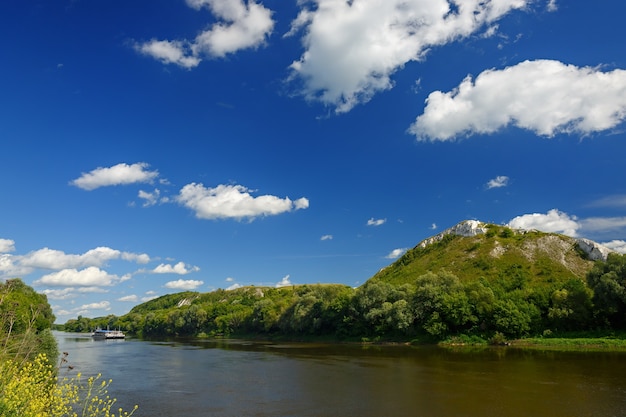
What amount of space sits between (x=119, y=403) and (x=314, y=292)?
86081mm

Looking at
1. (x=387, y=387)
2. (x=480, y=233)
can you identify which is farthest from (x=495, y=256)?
(x=387, y=387)

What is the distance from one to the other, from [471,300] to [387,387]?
50.9 metres

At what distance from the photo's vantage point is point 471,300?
80.1m

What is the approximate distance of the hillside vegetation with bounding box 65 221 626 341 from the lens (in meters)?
69.9

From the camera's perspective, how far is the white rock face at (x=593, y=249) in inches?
4274

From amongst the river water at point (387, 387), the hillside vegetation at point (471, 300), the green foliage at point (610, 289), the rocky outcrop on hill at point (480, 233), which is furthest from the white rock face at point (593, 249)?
the river water at point (387, 387)

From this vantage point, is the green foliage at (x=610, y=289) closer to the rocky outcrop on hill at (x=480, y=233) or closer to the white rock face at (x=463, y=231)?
the rocky outcrop on hill at (x=480, y=233)

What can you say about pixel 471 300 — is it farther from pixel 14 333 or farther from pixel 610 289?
pixel 14 333

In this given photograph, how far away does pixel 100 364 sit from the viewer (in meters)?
57.9

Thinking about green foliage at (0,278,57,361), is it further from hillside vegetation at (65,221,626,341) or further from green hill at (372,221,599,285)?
green hill at (372,221,599,285)

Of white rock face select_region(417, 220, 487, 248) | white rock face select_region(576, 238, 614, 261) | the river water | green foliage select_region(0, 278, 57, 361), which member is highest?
white rock face select_region(417, 220, 487, 248)

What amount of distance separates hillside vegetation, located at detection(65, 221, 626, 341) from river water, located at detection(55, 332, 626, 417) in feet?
57.7

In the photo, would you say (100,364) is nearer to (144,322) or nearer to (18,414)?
(18,414)

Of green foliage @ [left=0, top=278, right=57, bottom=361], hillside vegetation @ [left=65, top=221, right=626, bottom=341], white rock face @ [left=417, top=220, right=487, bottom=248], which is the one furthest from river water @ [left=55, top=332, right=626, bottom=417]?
white rock face @ [left=417, top=220, right=487, bottom=248]
